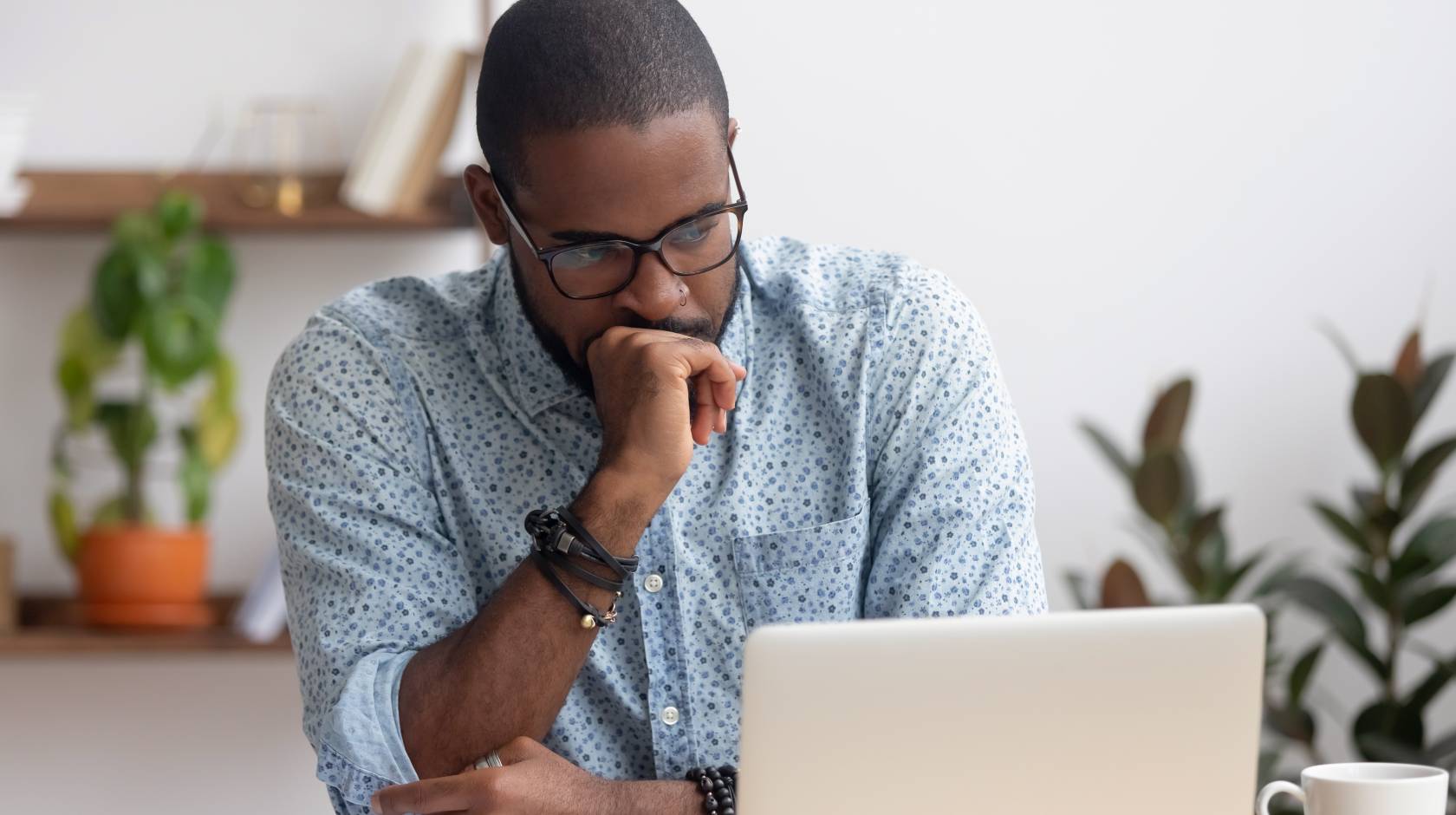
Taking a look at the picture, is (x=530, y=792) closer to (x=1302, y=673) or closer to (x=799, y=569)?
(x=799, y=569)

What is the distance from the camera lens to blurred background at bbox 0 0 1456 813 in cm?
262

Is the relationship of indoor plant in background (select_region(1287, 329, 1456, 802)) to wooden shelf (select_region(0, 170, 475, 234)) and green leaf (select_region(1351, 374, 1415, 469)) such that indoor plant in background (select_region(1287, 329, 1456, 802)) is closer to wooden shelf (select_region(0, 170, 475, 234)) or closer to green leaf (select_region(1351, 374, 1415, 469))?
green leaf (select_region(1351, 374, 1415, 469))

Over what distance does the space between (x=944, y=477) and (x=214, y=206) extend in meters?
1.76

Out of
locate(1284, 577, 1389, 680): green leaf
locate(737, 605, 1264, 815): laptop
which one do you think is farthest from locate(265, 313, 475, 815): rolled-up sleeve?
locate(1284, 577, 1389, 680): green leaf

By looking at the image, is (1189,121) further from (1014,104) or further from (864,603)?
(864,603)

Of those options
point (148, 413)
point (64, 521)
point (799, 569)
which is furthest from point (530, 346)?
point (64, 521)

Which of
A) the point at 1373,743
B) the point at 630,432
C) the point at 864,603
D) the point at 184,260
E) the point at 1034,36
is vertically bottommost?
the point at 1373,743

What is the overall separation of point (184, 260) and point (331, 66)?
450mm

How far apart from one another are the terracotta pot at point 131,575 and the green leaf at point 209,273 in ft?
1.28

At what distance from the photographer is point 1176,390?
2395mm

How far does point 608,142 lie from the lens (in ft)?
4.20

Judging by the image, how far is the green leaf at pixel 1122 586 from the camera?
233cm

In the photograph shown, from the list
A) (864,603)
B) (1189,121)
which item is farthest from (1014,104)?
(864,603)

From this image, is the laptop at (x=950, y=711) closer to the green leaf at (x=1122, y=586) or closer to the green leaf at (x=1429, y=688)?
the green leaf at (x=1122, y=586)
